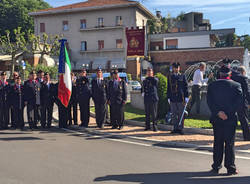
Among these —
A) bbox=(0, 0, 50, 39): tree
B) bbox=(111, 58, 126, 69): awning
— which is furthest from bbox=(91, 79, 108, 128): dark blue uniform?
bbox=(0, 0, 50, 39): tree

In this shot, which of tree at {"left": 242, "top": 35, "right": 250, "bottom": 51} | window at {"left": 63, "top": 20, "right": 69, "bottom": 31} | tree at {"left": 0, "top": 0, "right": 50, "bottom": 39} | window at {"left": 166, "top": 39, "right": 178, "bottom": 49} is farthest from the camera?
tree at {"left": 242, "top": 35, "right": 250, "bottom": 51}

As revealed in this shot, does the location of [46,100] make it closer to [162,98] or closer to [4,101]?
[4,101]

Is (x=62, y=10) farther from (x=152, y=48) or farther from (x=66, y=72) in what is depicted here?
(x=66, y=72)

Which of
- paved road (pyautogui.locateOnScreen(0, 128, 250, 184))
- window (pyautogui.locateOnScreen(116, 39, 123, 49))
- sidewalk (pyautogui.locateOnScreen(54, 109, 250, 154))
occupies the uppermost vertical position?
window (pyautogui.locateOnScreen(116, 39, 123, 49))

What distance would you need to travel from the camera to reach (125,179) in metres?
5.14

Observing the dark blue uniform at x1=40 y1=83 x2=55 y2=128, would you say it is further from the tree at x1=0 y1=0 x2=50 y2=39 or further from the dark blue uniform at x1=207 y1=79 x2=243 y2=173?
the tree at x1=0 y1=0 x2=50 y2=39

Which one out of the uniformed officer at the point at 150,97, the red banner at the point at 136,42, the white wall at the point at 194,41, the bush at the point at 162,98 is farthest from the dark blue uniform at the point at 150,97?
the white wall at the point at 194,41

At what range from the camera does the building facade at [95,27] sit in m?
43.5

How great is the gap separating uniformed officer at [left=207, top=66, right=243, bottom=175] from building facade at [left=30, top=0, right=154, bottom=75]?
122 ft

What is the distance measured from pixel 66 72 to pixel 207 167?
20.5ft

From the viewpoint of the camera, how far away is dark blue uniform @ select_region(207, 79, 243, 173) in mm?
5379

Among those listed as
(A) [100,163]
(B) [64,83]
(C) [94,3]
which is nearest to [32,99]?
(B) [64,83]

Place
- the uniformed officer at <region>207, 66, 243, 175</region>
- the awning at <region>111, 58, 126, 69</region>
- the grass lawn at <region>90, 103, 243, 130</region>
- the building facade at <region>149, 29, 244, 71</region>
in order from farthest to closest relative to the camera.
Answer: the awning at <region>111, 58, 126, 69</region>, the building facade at <region>149, 29, 244, 71</region>, the grass lawn at <region>90, 103, 243, 130</region>, the uniformed officer at <region>207, 66, 243, 175</region>

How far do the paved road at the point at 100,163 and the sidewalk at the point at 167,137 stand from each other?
383 millimetres
